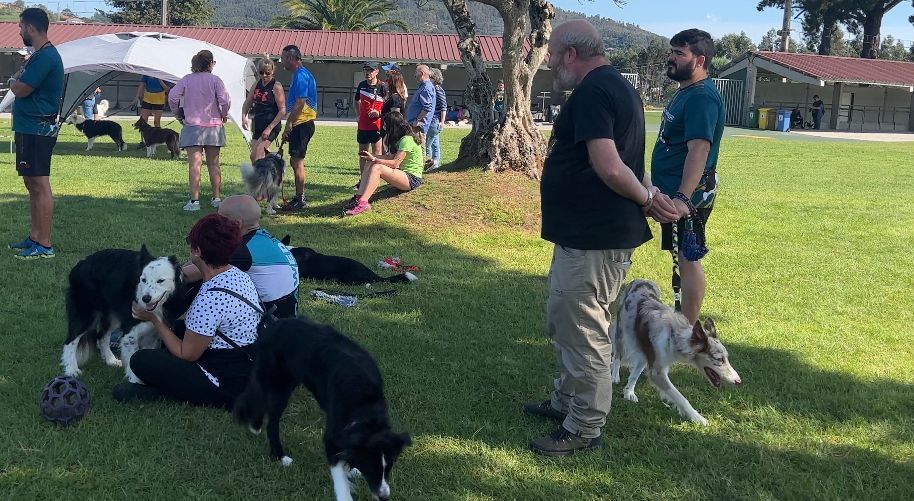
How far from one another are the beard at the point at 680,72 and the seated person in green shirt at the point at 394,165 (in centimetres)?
485

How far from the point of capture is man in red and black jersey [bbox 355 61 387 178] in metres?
10.7

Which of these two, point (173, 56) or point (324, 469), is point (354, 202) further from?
point (173, 56)

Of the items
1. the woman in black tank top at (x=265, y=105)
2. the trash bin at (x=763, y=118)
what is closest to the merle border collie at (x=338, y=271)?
the woman in black tank top at (x=265, y=105)

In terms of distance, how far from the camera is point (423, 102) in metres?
11.4

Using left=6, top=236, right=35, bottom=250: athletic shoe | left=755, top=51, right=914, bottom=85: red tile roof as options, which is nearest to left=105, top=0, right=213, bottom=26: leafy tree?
left=755, top=51, right=914, bottom=85: red tile roof

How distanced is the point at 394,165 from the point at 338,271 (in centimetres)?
286

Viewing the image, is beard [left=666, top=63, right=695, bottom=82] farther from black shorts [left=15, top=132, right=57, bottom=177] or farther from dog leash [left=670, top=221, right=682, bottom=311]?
black shorts [left=15, top=132, right=57, bottom=177]

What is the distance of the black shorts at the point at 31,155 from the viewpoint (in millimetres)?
6445

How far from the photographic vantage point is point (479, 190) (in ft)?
31.0

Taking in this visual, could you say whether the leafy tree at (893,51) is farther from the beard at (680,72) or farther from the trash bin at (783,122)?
the beard at (680,72)

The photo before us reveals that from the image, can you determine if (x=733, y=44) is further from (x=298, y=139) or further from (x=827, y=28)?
(x=298, y=139)

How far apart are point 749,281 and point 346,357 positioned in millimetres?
4944

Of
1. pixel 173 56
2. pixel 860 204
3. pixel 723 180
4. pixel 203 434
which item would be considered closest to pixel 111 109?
pixel 173 56

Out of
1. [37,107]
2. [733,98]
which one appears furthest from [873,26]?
[37,107]
